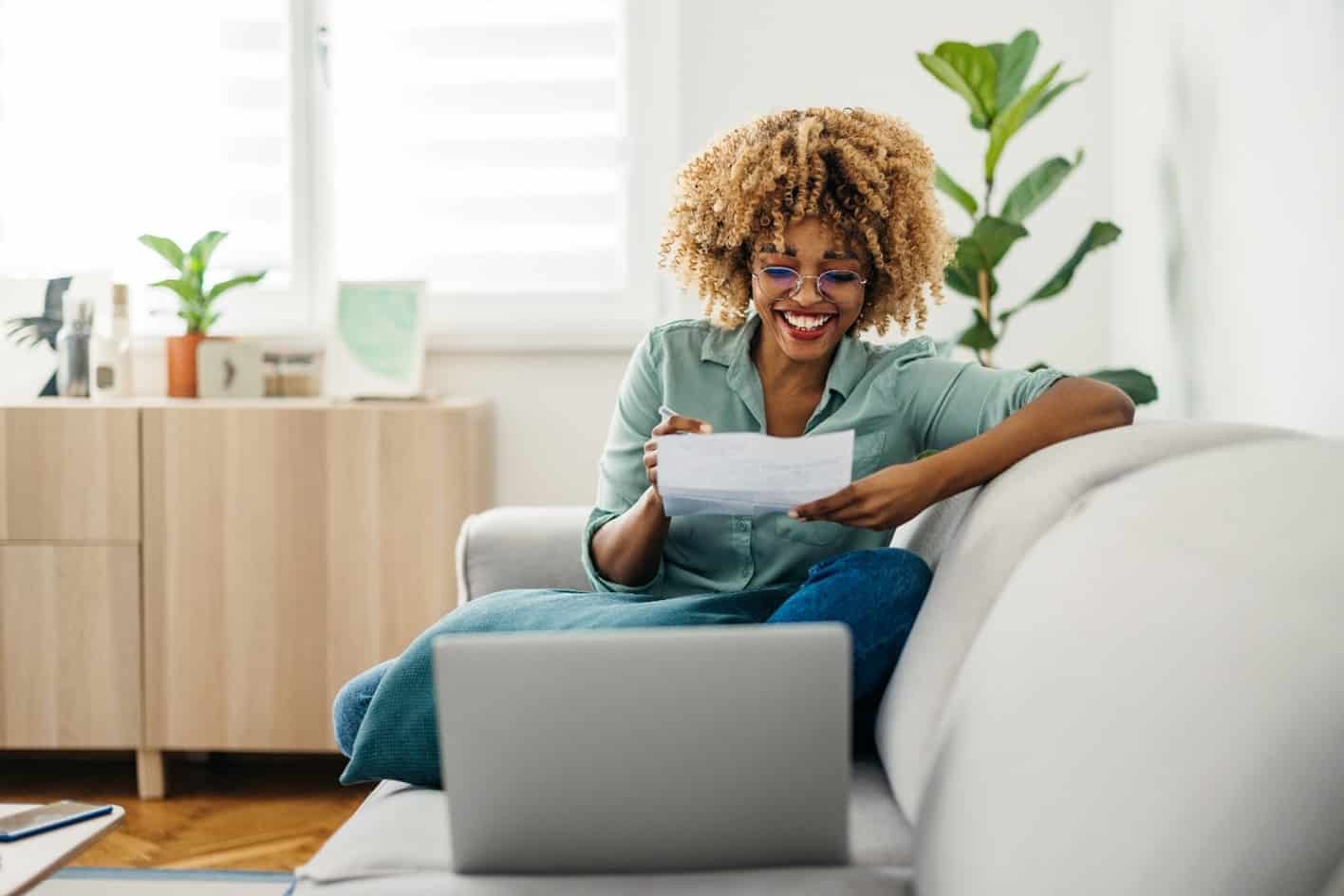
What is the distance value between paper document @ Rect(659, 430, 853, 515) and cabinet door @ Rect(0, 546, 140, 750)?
188cm

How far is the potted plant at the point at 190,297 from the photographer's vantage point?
3012mm

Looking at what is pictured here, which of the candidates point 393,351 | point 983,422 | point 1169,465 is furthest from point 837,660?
point 393,351

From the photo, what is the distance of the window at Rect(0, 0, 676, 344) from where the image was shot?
3154 mm

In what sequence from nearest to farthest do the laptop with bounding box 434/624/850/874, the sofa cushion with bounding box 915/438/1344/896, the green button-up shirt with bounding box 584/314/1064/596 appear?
1. the sofa cushion with bounding box 915/438/1344/896
2. the laptop with bounding box 434/624/850/874
3. the green button-up shirt with bounding box 584/314/1064/596

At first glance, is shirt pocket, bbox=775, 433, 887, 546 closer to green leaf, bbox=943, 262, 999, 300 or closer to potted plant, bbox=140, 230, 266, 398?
green leaf, bbox=943, 262, 999, 300

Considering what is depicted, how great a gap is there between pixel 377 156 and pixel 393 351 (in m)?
0.54

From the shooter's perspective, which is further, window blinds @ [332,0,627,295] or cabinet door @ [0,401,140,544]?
window blinds @ [332,0,627,295]

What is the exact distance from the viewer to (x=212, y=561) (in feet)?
9.16

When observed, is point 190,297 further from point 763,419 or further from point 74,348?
point 763,419

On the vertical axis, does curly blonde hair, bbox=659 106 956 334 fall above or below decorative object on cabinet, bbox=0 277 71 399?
above

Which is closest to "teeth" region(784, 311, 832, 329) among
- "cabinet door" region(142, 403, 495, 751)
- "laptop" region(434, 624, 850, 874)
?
"laptop" region(434, 624, 850, 874)

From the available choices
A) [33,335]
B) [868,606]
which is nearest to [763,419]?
[868,606]

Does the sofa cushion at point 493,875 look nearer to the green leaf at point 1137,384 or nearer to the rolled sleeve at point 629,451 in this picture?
the rolled sleeve at point 629,451

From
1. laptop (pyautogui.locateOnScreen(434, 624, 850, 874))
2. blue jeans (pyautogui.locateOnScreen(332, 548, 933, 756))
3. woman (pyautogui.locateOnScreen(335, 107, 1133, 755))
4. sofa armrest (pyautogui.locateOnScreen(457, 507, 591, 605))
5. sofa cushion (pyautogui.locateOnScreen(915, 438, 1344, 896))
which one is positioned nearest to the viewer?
sofa cushion (pyautogui.locateOnScreen(915, 438, 1344, 896))
